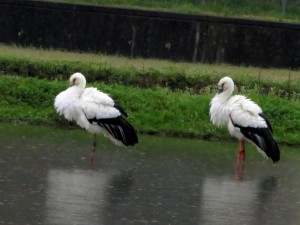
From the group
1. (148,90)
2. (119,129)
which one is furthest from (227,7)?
(119,129)

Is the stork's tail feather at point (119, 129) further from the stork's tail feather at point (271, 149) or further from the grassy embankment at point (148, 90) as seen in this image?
the grassy embankment at point (148, 90)

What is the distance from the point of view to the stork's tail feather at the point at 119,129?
1556cm

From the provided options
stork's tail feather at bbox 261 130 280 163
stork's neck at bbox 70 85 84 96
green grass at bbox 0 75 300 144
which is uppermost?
stork's neck at bbox 70 85 84 96

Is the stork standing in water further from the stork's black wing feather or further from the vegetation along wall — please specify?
the vegetation along wall

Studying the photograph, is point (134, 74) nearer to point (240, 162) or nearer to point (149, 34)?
point (149, 34)

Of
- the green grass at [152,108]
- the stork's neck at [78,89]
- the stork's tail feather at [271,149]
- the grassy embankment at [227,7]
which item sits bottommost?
the green grass at [152,108]

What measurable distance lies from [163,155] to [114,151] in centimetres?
85

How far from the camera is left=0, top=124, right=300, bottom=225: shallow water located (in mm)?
11391

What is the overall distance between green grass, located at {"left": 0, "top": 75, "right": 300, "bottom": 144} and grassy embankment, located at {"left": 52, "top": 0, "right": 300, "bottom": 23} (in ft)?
24.9

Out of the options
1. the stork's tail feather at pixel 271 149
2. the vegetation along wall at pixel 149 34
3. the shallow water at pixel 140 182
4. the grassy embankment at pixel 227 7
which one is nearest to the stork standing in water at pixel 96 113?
the shallow water at pixel 140 182

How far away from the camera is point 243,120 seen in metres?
16.2

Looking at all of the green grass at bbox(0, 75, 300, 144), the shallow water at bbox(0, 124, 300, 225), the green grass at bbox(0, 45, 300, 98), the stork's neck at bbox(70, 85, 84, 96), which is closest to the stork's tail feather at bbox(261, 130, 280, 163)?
the shallow water at bbox(0, 124, 300, 225)

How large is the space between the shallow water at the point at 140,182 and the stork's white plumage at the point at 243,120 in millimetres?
362

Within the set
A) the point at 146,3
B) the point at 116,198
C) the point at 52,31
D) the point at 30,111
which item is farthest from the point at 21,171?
the point at 146,3
